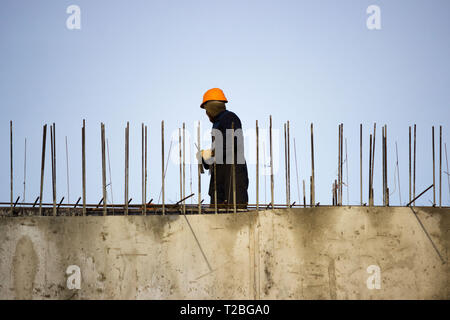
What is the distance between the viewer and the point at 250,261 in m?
6.05

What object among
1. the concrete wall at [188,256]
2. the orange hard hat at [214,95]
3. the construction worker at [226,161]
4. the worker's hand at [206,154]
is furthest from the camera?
the orange hard hat at [214,95]

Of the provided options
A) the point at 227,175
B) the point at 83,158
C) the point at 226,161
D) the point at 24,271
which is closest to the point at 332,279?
the point at 227,175

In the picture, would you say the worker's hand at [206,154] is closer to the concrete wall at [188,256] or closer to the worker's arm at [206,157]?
the worker's arm at [206,157]

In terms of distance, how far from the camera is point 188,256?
6.06 meters

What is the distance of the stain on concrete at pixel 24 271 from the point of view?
20.0ft

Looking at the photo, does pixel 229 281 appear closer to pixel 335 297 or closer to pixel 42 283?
pixel 335 297

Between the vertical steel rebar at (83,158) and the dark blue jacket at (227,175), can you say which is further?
the dark blue jacket at (227,175)

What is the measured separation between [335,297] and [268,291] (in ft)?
2.79

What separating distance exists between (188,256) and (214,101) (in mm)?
2703

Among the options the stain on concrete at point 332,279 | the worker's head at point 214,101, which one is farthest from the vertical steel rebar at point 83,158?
the stain on concrete at point 332,279

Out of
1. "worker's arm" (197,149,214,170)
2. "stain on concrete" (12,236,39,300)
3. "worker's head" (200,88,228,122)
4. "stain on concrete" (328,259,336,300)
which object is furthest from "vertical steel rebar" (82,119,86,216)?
"stain on concrete" (328,259,336,300)

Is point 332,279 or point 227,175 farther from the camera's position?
point 227,175

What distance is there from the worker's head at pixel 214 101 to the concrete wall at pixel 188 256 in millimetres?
2205

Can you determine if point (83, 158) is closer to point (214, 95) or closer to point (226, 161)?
point (226, 161)
